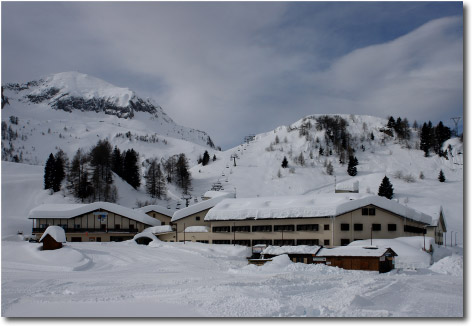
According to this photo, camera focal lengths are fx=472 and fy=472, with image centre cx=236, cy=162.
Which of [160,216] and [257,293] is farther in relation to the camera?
[160,216]

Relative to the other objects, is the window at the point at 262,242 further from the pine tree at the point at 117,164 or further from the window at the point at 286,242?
the pine tree at the point at 117,164

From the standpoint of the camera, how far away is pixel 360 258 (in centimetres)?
3250

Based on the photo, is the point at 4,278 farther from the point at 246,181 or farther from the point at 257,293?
the point at 246,181

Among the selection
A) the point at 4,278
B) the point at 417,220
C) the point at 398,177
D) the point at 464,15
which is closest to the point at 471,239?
the point at 464,15

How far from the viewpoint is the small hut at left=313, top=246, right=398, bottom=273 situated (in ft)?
104

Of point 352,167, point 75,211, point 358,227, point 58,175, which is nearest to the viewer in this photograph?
point 358,227

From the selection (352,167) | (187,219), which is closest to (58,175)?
(187,219)

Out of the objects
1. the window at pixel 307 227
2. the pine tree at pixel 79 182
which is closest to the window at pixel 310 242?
the window at pixel 307 227

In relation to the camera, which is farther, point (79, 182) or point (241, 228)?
point (79, 182)

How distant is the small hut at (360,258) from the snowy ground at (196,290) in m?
1.30

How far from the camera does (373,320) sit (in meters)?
13.7

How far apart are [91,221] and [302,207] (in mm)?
26464

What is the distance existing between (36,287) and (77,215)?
1415 inches

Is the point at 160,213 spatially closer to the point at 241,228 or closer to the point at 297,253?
the point at 241,228
